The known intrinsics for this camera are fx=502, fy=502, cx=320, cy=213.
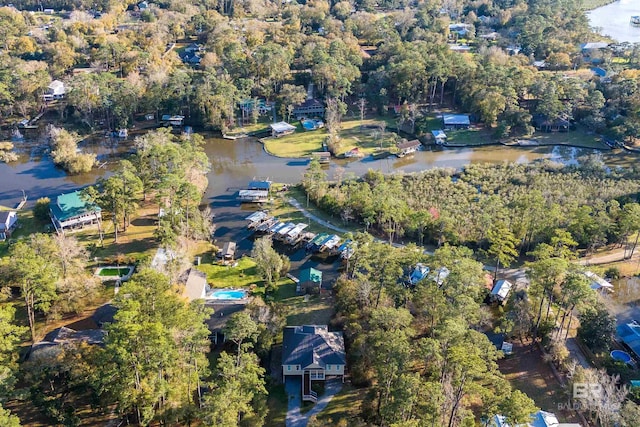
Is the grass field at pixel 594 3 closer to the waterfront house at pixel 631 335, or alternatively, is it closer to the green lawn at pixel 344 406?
the waterfront house at pixel 631 335

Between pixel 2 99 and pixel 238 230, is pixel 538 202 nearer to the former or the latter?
pixel 238 230

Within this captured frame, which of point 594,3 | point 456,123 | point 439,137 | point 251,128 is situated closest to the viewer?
point 439,137

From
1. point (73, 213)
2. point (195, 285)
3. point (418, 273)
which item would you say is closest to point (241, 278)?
point (195, 285)

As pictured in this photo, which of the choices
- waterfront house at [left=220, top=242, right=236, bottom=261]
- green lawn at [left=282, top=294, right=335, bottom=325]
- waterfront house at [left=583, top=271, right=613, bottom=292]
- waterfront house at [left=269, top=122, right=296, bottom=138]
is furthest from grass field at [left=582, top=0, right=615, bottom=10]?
green lawn at [left=282, top=294, right=335, bottom=325]

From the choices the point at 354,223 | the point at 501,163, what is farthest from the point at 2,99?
the point at 501,163

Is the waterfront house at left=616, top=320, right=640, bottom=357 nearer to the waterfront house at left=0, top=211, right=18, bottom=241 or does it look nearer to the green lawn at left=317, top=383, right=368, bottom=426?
the green lawn at left=317, top=383, right=368, bottom=426

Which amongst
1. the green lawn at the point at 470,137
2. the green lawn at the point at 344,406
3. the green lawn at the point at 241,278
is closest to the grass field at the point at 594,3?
the green lawn at the point at 470,137

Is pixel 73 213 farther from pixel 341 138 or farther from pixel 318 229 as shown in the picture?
pixel 341 138
